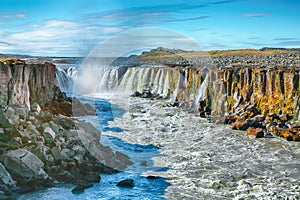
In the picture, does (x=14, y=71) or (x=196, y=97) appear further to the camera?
(x=196, y=97)

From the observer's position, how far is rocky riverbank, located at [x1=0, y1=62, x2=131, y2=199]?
13.1 meters

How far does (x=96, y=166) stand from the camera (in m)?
15.4

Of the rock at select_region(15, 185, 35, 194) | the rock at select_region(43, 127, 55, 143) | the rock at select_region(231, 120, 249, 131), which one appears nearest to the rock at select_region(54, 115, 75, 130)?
the rock at select_region(43, 127, 55, 143)

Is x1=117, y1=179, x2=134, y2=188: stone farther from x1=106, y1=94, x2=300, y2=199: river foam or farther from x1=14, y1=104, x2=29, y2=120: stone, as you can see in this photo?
x1=14, y1=104, x2=29, y2=120: stone

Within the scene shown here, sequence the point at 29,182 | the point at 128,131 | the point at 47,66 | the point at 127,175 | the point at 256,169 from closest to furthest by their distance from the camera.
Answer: the point at 29,182 < the point at 127,175 < the point at 256,169 < the point at 128,131 < the point at 47,66

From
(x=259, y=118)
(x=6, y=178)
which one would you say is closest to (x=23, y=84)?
(x=6, y=178)

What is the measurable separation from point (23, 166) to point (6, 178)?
0.78 m

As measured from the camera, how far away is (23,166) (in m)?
13.2

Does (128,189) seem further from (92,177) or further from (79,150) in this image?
(79,150)

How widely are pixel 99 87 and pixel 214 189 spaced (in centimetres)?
4067

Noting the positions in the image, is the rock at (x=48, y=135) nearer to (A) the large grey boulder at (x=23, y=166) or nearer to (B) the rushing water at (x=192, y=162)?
(A) the large grey boulder at (x=23, y=166)

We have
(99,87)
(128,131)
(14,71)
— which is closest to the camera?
(14,71)

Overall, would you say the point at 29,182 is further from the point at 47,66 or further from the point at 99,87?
the point at 99,87

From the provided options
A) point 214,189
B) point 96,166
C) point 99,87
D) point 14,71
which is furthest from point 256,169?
point 99,87
